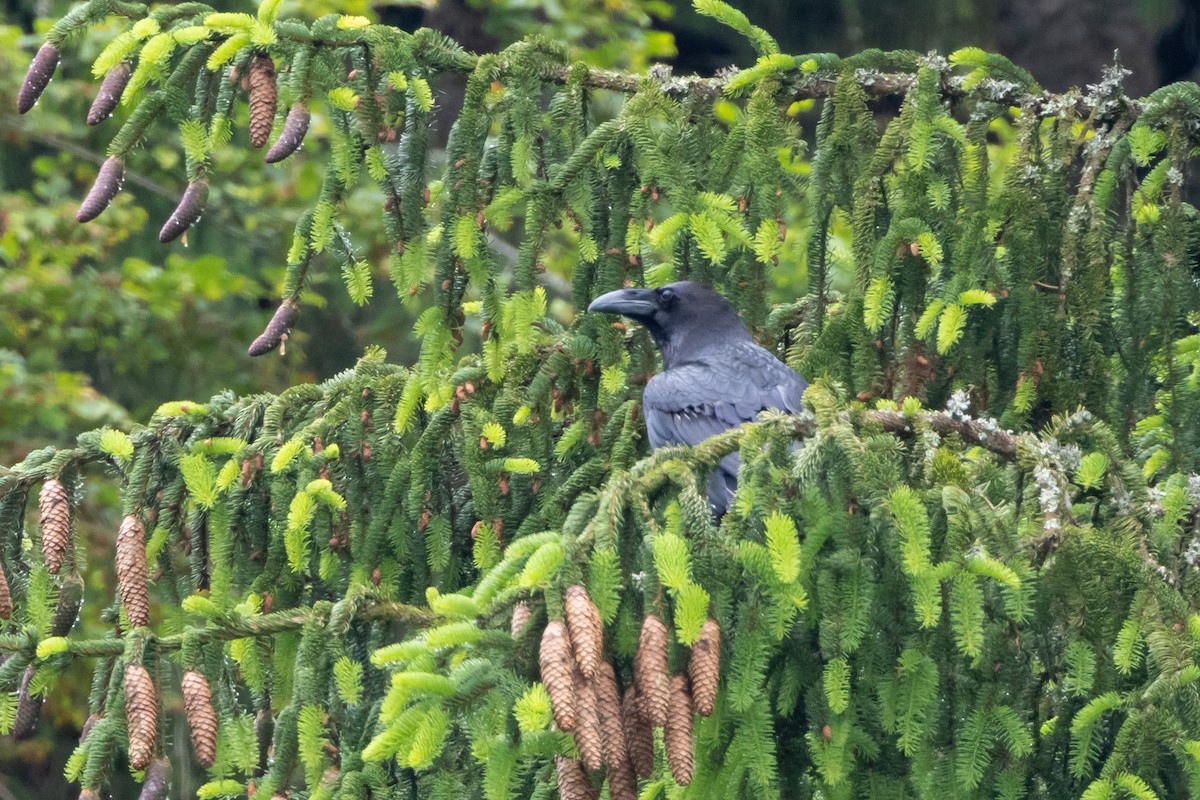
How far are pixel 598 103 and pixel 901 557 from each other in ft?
25.0

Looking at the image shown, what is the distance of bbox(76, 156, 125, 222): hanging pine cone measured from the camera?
3295 millimetres

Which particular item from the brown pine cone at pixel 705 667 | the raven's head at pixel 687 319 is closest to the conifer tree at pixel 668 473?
the brown pine cone at pixel 705 667

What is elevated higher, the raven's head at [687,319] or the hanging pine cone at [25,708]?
the raven's head at [687,319]

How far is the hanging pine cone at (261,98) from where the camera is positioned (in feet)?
10.5

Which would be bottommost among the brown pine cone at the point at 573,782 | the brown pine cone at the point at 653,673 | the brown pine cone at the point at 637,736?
the brown pine cone at the point at 573,782

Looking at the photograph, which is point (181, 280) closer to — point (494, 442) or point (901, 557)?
point (494, 442)

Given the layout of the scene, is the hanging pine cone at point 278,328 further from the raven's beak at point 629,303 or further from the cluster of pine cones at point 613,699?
the cluster of pine cones at point 613,699

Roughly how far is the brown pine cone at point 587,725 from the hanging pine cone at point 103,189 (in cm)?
182

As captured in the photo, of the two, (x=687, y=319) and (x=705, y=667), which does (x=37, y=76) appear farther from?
(x=687, y=319)

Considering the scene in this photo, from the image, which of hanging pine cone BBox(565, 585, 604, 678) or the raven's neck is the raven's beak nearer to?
the raven's neck

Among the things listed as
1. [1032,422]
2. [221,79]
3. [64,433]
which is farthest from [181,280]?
[1032,422]

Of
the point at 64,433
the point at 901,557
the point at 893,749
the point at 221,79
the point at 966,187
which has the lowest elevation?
the point at 64,433

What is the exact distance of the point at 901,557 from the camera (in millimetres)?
2443

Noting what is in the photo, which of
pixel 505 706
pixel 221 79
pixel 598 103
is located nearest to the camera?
pixel 505 706
